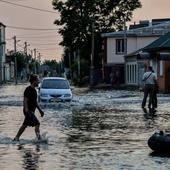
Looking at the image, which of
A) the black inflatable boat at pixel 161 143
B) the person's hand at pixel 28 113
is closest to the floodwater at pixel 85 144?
the black inflatable boat at pixel 161 143

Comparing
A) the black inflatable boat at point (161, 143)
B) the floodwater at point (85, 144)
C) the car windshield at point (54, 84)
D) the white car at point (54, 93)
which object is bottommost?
the floodwater at point (85, 144)

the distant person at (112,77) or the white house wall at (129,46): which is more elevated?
the white house wall at (129,46)

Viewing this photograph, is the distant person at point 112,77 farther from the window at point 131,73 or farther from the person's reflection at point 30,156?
the person's reflection at point 30,156

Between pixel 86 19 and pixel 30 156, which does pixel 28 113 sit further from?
pixel 86 19

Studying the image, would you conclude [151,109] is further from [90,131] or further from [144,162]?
[144,162]

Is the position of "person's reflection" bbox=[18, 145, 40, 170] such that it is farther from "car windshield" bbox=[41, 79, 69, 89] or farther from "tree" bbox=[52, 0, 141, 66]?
"tree" bbox=[52, 0, 141, 66]

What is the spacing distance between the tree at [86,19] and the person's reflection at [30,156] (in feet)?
218

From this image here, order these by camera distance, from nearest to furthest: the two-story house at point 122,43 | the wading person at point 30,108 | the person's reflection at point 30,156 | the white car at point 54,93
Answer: the person's reflection at point 30,156 < the wading person at point 30,108 < the white car at point 54,93 < the two-story house at point 122,43

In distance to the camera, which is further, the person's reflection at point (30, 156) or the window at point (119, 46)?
the window at point (119, 46)

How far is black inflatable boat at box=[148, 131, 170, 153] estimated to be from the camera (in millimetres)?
14688

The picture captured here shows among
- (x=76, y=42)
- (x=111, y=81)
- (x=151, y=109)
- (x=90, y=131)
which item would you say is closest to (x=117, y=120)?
(x=90, y=131)

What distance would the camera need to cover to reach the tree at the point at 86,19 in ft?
271

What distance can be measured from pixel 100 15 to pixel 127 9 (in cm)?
438

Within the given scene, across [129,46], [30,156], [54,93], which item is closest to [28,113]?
[30,156]
